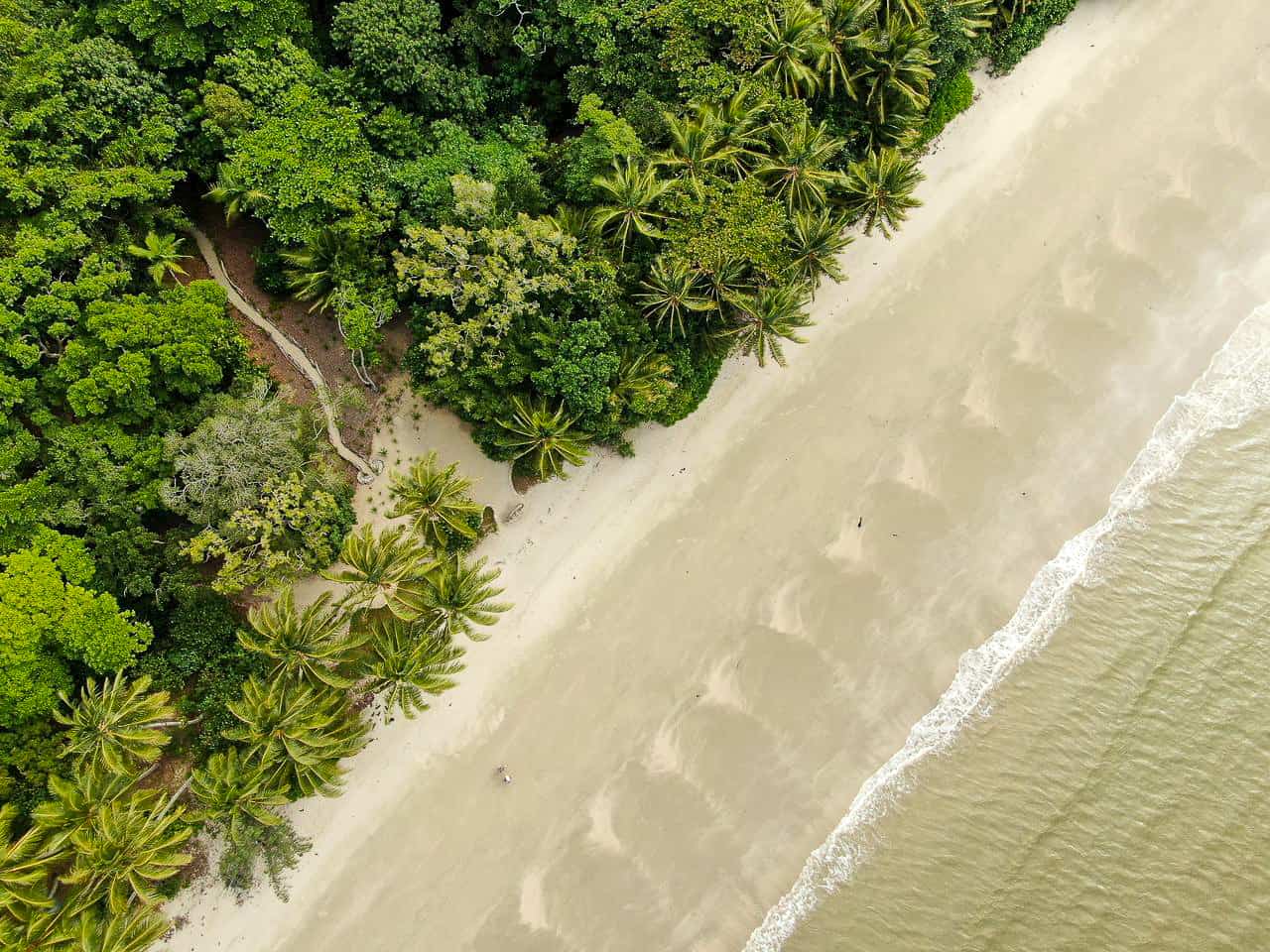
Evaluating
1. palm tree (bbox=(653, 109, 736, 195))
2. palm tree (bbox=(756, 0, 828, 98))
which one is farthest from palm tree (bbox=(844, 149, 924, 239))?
palm tree (bbox=(653, 109, 736, 195))

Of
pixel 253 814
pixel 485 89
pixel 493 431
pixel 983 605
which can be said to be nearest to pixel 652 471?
pixel 493 431

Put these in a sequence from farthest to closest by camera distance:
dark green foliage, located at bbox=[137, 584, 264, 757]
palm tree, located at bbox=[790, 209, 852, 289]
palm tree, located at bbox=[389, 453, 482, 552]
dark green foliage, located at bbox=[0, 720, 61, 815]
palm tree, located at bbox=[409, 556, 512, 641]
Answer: palm tree, located at bbox=[790, 209, 852, 289] < dark green foliage, located at bbox=[137, 584, 264, 757] < palm tree, located at bbox=[389, 453, 482, 552] < palm tree, located at bbox=[409, 556, 512, 641] < dark green foliage, located at bbox=[0, 720, 61, 815]

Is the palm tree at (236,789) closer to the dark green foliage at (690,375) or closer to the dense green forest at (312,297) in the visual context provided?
the dense green forest at (312,297)

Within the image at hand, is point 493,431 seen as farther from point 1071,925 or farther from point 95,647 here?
point 1071,925

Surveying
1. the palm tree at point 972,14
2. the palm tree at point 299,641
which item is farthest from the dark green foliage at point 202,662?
the palm tree at point 972,14

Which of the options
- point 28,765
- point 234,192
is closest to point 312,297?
point 234,192

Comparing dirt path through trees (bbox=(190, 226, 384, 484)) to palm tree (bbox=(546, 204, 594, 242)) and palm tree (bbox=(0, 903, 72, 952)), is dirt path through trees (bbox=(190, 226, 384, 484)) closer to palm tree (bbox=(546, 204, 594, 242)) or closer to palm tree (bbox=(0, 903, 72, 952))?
palm tree (bbox=(546, 204, 594, 242))
